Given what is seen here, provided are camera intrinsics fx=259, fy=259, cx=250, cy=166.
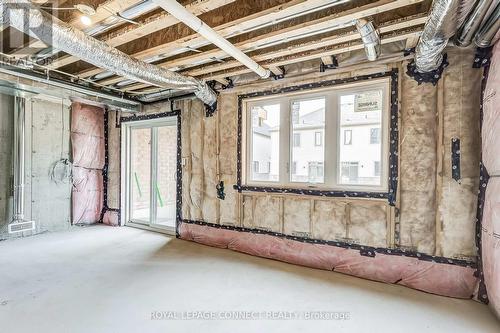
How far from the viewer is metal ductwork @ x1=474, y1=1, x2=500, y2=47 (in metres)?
1.81

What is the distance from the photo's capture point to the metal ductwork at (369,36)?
206cm

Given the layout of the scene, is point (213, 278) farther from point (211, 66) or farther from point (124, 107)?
point (124, 107)

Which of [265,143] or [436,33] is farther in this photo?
[265,143]

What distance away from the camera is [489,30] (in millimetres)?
1970

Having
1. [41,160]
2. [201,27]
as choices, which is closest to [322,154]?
[201,27]

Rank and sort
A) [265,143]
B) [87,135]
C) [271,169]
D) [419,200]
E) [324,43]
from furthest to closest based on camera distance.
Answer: [87,135] < [265,143] < [271,169] < [419,200] < [324,43]

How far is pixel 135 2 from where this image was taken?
1.86 meters

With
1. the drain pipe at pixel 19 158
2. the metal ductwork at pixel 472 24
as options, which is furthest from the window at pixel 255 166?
the drain pipe at pixel 19 158

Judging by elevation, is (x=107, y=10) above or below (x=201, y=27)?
above

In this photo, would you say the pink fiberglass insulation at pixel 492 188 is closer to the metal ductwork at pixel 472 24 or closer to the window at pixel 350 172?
the metal ductwork at pixel 472 24

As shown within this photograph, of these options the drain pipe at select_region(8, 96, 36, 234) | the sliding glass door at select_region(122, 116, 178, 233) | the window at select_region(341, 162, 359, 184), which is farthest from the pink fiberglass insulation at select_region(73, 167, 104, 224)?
the window at select_region(341, 162, 359, 184)

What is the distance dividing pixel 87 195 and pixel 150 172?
1393 millimetres

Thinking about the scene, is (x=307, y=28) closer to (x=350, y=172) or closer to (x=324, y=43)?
(x=324, y=43)

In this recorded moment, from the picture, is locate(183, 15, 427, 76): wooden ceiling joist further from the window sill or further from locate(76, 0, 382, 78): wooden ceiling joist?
the window sill
